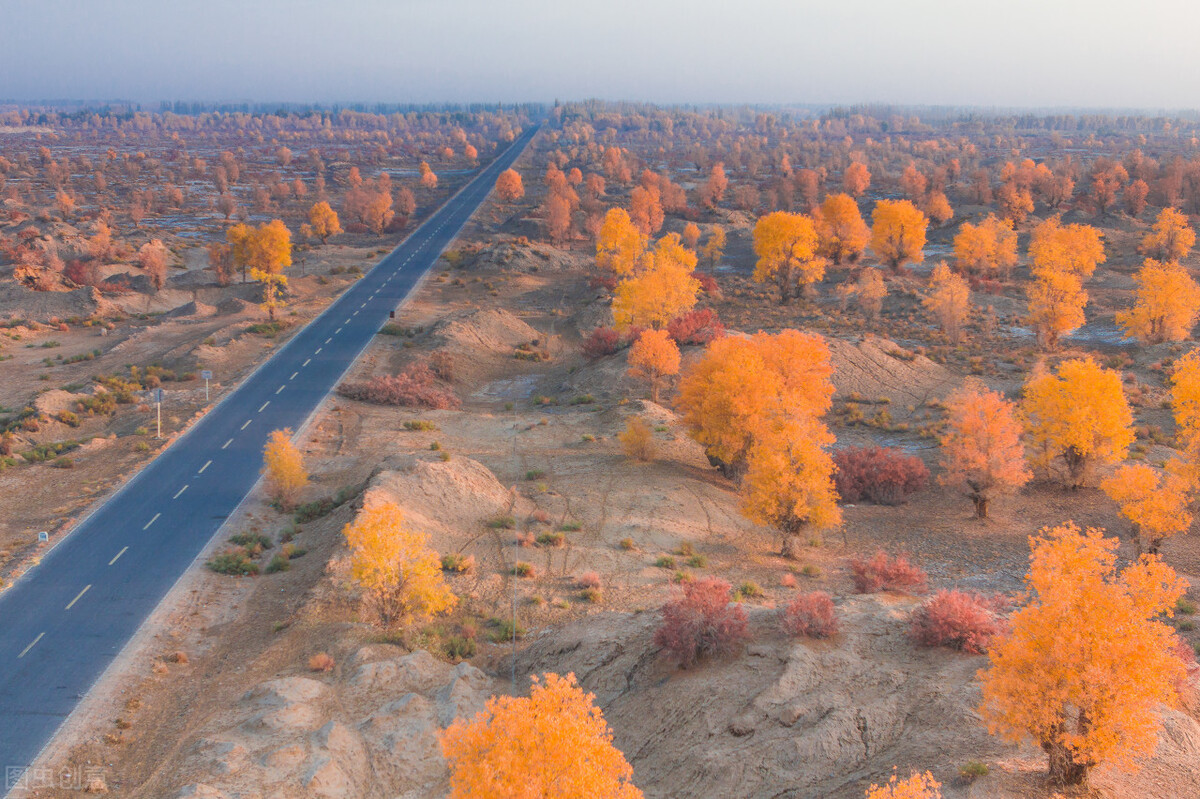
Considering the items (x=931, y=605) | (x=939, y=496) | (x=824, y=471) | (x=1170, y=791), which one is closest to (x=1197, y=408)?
(x=939, y=496)

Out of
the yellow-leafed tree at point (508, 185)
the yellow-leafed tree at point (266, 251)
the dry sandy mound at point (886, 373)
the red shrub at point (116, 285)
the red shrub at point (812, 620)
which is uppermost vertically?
the yellow-leafed tree at point (508, 185)

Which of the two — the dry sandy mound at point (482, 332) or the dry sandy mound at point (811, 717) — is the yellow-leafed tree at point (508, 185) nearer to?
the dry sandy mound at point (482, 332)

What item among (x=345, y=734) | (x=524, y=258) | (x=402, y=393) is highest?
(x=524, y=258)

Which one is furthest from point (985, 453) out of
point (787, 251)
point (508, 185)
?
point (508, 185)

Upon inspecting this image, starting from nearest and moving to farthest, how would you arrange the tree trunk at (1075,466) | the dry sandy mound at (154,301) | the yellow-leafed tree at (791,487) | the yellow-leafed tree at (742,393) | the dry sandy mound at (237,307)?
1. the yellow-leafed tree at (791,487)
2. the tree trunk at (1075,466)
3. the yellow-leafed tree at (742,393)
4. the dry sandy mound at (237,307)
5. the dry sandy mound at (154,301)

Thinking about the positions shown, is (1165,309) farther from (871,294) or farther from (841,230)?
(841,230)

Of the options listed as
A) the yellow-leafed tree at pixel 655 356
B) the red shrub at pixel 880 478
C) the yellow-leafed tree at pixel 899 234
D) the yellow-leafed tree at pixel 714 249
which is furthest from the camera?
the yellow-leafed tree at pixel 714 249

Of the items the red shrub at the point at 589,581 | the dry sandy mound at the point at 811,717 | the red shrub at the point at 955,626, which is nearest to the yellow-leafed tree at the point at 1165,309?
the dry sandy mound at the point at 811,717

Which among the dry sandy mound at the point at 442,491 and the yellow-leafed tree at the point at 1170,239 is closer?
the dry sandy mound at the point at 442,491
